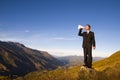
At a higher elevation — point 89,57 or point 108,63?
point 89,57

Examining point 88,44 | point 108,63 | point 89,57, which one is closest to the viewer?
point 89,57

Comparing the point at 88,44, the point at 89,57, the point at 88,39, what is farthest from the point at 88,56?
the point at 88,39

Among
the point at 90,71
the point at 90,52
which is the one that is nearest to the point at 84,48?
the point at 90,52

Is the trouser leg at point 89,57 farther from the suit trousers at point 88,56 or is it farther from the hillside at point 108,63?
the hillside at point 108,63

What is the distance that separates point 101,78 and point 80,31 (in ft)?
15.0

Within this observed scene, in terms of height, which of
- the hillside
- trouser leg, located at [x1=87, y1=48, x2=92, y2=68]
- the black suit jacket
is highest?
the black suit jacket

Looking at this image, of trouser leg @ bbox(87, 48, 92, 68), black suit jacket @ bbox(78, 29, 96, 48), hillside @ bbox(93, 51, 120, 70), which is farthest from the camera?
hillside @ bbox(93, 51, 120, 70)

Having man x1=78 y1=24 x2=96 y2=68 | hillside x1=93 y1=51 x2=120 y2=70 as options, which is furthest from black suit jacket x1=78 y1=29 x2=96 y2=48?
hillside x1=93 y1=51 x2=120 y2=70

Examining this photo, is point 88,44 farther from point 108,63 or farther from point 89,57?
point 108,63

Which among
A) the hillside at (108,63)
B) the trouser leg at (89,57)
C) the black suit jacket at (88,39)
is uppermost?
the black suit jacket at (88,39)

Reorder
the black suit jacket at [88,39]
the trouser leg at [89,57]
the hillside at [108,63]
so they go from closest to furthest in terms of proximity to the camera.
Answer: the trouser leg at [89,57] → the black suit jacket at [88,39] → the hillside at [108,63]

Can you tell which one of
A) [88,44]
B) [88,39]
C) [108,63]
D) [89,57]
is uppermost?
[88,39]

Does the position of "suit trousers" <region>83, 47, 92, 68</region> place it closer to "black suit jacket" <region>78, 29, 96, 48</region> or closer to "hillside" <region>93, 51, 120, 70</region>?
"black suit jacket" <region>78, 29, 96, 48</region>

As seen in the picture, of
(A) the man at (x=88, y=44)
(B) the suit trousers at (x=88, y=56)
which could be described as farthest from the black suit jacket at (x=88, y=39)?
(B) the suit trousers at (x=88, y=56)
